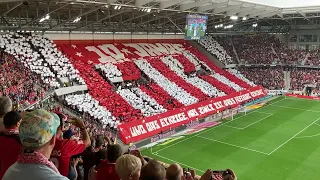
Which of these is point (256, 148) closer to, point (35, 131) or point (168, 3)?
point (168, 3)

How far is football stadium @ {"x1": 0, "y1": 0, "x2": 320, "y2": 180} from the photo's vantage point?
5013 millimetres

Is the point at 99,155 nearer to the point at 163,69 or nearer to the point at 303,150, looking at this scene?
the point at 303,150

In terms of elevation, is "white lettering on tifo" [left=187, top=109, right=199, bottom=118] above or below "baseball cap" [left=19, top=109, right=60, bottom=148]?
below

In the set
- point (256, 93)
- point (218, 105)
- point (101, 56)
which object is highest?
point (101, 56)

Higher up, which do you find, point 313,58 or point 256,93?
point 313,58

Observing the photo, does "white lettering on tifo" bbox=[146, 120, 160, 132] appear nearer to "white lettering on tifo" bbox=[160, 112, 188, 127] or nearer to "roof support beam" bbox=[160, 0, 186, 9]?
"white lettering on tifo" bbox=[160, 112, 188, 127]

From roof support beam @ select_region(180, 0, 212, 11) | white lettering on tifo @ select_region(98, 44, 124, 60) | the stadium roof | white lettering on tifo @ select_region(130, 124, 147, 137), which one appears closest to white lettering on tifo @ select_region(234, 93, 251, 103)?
the stadium roof

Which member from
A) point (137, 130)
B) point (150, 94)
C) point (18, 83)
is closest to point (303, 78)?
point (150, 94)

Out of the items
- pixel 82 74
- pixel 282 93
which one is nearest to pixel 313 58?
pixel 282 93

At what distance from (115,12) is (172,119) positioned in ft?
Answer: 41.9

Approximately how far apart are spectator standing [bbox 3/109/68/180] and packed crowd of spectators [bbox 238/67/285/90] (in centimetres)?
5024

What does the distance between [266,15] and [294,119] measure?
19.3 meters

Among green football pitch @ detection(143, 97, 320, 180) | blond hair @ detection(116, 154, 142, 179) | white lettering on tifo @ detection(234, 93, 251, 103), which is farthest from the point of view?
white lettering on tifo @ detection(234, 93, 251, 103)

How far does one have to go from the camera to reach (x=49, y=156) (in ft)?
9.60
